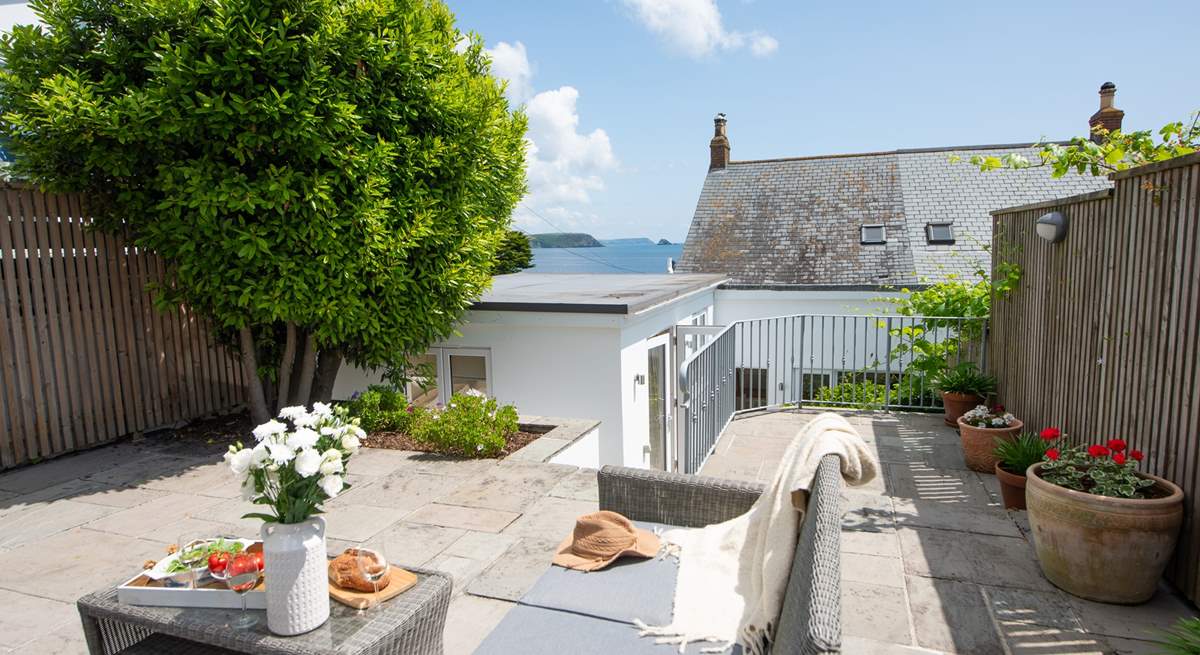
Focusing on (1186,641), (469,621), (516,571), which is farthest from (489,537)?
(1186,641)

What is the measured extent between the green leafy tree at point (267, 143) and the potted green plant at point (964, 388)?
504 centimetres

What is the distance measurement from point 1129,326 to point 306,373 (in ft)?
20.7

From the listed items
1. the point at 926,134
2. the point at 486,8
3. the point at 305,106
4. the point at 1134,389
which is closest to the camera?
the point at 1134,389

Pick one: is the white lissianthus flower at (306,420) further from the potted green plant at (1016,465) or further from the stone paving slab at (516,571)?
the potted green plant at (1016,465)

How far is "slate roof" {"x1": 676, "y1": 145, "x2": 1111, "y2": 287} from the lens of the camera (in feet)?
50.0

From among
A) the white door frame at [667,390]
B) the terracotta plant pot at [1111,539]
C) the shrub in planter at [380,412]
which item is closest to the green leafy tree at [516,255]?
the white door frame at [667,390]

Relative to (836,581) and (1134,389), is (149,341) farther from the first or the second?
(1134,389)

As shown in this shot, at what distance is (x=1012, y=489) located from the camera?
452 centimetres

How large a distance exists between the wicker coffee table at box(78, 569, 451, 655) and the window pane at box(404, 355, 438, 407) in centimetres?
464

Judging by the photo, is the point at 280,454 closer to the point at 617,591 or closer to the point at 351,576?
the point at 351,576

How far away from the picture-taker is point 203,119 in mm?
4688

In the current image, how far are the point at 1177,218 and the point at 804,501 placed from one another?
8.79 ft

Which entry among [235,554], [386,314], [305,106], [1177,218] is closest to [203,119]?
[305,106]

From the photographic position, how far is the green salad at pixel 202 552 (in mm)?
2340
